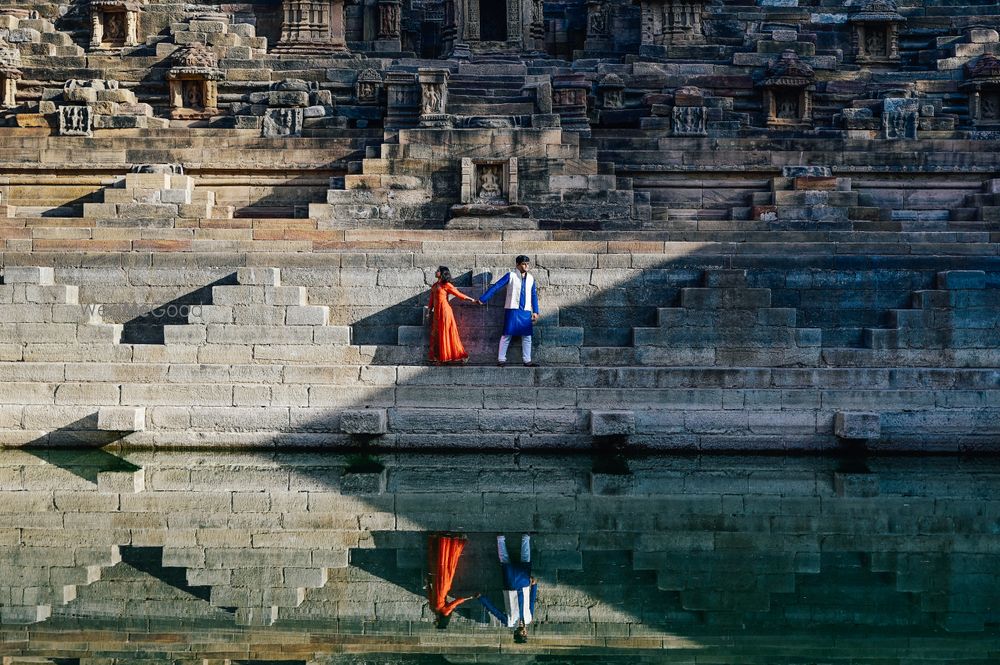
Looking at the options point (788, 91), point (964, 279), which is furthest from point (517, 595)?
point (788, 91)

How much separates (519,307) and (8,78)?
15.3m

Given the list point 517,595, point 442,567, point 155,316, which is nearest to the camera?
point 517,595

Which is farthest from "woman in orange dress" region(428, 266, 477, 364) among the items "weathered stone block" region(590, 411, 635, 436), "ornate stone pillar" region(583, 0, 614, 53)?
"ornate stone pillar" region(583, 0, 614, 53)

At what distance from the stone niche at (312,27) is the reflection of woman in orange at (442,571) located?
20.0 meters

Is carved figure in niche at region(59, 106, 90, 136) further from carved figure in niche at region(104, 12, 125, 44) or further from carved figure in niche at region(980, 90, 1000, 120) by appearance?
carved figure in niche at region(980, 90, 1000, 120)

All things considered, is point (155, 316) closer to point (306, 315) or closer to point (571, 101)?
point (306, 315)

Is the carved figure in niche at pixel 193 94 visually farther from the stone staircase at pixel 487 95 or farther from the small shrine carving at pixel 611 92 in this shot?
the small shrine carving at pixel 611 92

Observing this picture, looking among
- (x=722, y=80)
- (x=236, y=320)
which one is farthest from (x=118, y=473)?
(x=722, y=80)

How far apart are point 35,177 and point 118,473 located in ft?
37.8

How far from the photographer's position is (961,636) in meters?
11.0

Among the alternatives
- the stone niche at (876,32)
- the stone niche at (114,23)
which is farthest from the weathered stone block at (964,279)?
the stone niche at (114,23)

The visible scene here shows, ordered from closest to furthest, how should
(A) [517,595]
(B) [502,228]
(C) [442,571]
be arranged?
(A) [517,595]
(C) [442,571]
(B) [502,228]

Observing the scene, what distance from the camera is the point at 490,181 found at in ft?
80.2

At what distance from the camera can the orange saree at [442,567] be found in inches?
463
